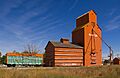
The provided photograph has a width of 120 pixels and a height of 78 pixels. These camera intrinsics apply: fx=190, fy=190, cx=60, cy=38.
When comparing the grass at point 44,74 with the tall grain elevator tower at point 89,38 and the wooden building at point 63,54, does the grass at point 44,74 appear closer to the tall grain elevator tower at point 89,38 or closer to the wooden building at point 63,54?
the wooden building at point 63,54

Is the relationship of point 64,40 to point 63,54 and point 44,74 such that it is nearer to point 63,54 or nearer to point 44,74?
point 63,54

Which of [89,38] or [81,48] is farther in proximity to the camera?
[89,38]

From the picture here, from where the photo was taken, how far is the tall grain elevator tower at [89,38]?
2014 inches

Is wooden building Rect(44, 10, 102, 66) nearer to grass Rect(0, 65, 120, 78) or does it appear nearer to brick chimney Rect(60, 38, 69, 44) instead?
brick chimney Rect(60, 38, 69, 44)

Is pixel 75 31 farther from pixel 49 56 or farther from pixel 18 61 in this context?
pixel 18 61

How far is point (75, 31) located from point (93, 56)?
9012 millimetres

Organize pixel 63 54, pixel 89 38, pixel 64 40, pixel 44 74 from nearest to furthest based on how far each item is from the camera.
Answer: pixel 44 74 → pixel 63 54 → pixel 64 40 → pixel 89 38

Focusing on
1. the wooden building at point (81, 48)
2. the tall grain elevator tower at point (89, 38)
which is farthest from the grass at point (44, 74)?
the tall grain elevator tower at point (89, 38)

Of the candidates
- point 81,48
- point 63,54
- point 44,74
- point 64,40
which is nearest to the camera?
point 44,74

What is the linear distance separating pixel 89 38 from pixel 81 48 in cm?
416

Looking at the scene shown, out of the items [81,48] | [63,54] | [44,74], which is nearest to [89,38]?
[81,48]

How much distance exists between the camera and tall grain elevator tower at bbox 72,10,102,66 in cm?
5116

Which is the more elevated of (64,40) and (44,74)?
(64,40)

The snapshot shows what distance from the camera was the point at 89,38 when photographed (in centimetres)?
5209
